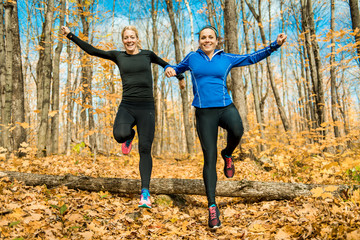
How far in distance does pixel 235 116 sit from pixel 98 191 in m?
2.61

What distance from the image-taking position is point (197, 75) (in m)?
3.16

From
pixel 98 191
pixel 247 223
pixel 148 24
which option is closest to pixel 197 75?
pixel 247 223

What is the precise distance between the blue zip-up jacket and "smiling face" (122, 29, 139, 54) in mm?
896

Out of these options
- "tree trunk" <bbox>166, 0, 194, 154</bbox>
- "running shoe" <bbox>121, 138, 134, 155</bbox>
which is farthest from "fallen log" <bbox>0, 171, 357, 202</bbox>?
"tree trunk" <bbox>166, 0, 194, 154</bbox>

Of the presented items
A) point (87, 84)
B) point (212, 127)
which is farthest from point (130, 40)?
point (87, 84)

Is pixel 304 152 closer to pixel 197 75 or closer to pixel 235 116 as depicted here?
pixel 235 116

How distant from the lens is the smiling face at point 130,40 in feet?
11.3

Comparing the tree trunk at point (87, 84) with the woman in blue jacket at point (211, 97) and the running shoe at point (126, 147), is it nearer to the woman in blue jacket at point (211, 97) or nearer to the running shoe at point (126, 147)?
the running shoe at point (126, 147)

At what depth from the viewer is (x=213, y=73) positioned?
3.11m

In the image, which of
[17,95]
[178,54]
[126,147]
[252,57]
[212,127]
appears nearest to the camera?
[212,127]

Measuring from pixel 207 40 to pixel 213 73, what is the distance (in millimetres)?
473

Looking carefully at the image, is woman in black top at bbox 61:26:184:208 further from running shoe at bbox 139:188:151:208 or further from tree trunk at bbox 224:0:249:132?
tree trunk at bbox 224:0:249:132

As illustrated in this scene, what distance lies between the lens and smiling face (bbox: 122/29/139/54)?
11.3 feet

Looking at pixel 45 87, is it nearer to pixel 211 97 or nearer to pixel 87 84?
pixel 87 84
